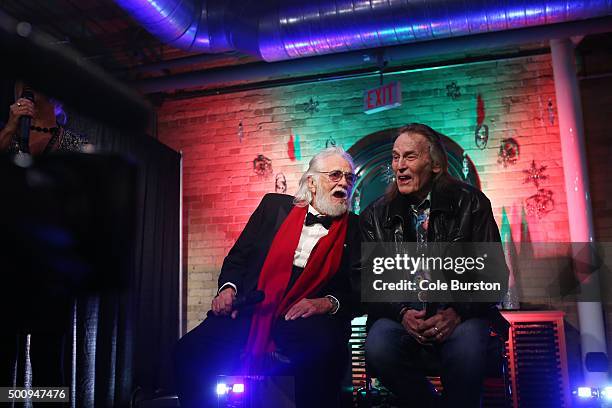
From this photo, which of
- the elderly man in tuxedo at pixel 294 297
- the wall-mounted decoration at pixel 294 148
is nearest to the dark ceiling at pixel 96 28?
the wall-mounted decoration at pixel 294 148

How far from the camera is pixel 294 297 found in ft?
8.57

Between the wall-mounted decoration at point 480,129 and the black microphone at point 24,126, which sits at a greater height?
the wall-mounted decoration at point 480,129

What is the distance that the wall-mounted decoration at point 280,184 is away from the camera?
547 cm

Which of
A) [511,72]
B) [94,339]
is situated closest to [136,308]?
[94,339]

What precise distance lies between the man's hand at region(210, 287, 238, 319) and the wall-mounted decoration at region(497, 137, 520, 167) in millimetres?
3168

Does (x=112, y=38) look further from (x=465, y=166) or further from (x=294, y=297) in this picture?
(x=294, y=297)

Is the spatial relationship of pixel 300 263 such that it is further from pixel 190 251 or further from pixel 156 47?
pixel 156 47

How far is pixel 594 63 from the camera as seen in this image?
4926mm

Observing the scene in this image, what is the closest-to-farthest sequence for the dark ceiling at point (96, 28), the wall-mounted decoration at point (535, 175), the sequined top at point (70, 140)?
the sequined top at point (70, 140)
the wall-mounted decoration at point (535, 175)
the dark ceiling at point (96, 28)

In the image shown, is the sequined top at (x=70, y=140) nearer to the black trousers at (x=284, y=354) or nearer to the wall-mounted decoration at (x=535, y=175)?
the black trousers at (x=284, y=354)

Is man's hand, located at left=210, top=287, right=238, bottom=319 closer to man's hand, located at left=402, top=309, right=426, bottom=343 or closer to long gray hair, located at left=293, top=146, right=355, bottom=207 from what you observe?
long gray hair, located at left=293, top=146, right=355, bottom=207

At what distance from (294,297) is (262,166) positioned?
310 cm

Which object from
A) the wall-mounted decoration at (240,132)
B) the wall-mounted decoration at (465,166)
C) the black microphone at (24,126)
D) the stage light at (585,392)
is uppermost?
the wall-mounted decoration at (240,132)

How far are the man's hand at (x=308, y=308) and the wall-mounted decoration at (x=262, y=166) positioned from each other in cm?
313
